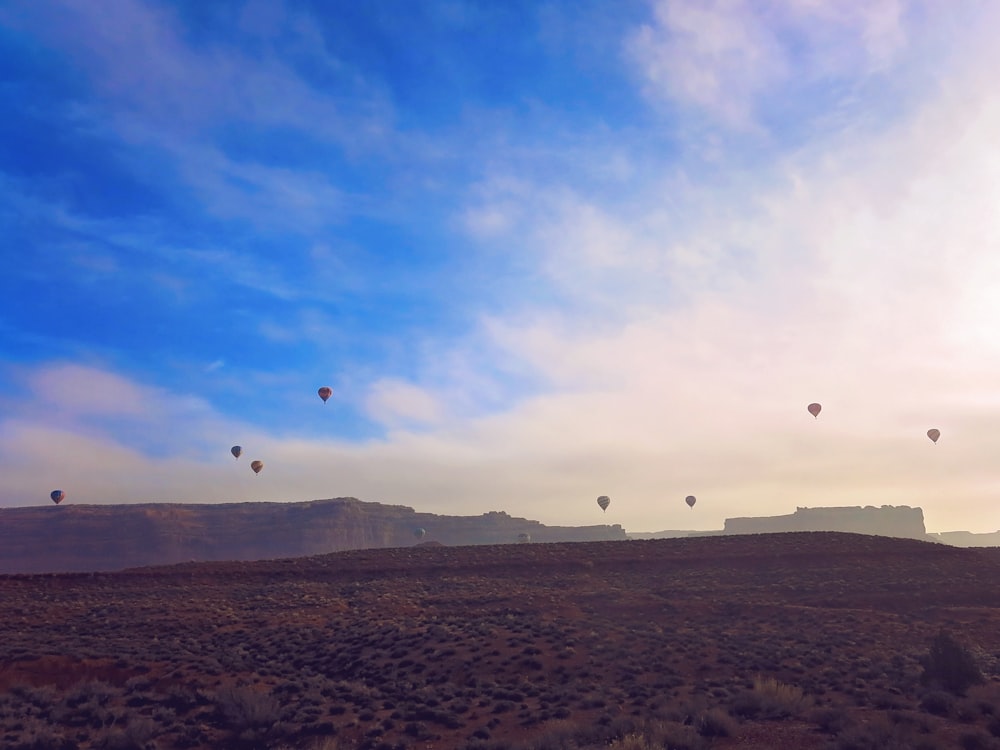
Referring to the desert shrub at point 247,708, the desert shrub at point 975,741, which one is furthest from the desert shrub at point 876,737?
the desert shrub at point 247,708

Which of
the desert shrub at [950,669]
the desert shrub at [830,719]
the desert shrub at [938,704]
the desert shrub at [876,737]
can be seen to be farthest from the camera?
the desert shrub at [950,669]

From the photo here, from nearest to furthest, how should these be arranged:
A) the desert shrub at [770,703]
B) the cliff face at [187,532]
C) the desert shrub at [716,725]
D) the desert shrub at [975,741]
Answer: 1. the desert shrub at [975,741]
2. the desert shrub at [716,725]
3. the desert shrub at [770,703]
4. the cliff face at [187,532]

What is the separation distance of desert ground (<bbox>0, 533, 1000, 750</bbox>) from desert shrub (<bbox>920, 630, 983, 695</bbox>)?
0.07 metres

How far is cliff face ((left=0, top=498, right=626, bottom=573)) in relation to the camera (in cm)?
13238

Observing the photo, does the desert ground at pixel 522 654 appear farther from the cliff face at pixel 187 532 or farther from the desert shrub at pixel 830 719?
the cliff face at pixel 187 532

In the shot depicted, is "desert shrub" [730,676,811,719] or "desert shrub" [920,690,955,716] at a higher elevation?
"desert shrub" [920,690,955,716]

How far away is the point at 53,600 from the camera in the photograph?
130ft

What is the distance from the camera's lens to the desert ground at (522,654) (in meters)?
17.2

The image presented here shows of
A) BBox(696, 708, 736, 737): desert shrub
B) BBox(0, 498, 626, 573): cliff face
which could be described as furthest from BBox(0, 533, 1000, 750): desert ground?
BBox(0, 498, 626, 573): cliff face

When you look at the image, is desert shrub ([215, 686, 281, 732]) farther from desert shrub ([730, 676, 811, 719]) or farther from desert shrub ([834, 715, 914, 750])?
desert shrub ([834, 715, 914, 750])

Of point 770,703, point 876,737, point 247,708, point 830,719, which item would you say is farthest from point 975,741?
point 247,708

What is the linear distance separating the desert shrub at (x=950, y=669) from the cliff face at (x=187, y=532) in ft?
447

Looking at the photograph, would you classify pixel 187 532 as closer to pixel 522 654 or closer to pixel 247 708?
pixel 522 654

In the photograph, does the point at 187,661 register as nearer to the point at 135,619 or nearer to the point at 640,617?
the point at 135,619
